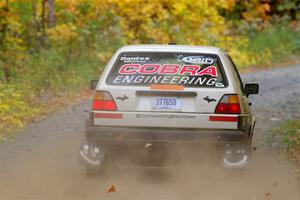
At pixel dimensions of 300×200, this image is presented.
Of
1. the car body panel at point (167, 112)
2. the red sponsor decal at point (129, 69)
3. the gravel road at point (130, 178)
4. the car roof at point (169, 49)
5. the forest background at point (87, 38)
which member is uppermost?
the car roof at point (169, 49)

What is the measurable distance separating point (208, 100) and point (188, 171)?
1020 millimetres

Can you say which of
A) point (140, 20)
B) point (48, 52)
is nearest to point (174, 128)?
point (48, 52)

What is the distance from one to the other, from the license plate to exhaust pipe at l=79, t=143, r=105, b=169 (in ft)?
2.80

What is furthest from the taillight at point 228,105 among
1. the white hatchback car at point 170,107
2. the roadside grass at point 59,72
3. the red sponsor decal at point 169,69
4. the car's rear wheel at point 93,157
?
the roadside grass at point 59,72

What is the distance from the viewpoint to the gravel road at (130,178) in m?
7.70

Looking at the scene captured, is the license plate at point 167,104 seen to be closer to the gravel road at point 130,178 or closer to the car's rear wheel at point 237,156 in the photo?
the gravel road at point 130,178

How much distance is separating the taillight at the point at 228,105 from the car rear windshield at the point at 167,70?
0.53 feet

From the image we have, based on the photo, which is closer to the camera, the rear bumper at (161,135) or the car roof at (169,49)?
the rear bumper at (161,135)

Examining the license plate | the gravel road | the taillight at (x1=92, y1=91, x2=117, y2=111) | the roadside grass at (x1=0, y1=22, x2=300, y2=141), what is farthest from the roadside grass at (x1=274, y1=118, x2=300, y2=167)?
the roadside grass at (x1=0, y1=22, x2=300, y2=141)

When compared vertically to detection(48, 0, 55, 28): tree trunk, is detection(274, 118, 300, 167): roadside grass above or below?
above

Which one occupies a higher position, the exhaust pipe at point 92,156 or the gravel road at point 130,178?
the exhaust pipe at point 92,156

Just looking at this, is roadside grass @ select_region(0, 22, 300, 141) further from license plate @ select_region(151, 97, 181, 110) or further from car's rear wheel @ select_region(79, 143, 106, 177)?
license plate @ select_region(151, 97, 181, 110)

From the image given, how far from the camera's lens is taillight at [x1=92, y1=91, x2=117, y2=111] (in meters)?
7.92

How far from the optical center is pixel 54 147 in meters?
10.8
